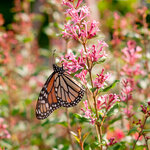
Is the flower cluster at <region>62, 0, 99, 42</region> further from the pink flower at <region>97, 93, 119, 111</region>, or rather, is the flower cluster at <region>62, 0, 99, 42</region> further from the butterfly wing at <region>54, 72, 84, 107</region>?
the butterfly wing at <region>54, 72, 84, 107</region>

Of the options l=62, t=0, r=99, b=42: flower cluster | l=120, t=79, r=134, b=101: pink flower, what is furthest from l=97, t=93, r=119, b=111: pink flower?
l=62, t=0, r=99, b=42: flower cluster

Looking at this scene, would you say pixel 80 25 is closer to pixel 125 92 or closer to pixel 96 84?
pixel 96 84

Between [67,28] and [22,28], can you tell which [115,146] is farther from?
[22,28]

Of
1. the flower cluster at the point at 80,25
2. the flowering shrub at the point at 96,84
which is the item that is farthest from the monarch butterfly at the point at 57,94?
the flower cluster at the point at 80,25

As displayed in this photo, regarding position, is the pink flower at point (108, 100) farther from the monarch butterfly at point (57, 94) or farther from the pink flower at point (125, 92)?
the monarch butterfly at point (57, 94)

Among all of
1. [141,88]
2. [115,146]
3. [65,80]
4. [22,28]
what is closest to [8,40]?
[22,28]

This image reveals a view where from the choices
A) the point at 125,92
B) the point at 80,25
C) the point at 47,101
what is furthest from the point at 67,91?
the point at 80,25
